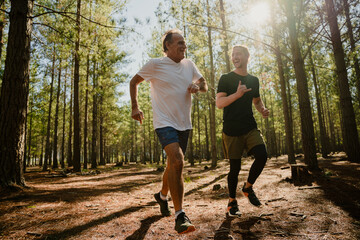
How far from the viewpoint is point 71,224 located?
9.89 feet

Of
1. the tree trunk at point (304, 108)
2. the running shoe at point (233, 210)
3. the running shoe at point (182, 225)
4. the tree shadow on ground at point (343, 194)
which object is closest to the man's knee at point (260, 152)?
the running shoe at point (233, 210)

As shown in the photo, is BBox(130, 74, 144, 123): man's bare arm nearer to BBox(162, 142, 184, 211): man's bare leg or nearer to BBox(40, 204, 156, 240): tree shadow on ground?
BBox(162, 142, 184, 211): man's bare leg

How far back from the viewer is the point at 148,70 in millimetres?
2832

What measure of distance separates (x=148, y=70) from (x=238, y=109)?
1.42 meters

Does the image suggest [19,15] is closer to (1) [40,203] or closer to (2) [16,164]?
(2) [16,164]

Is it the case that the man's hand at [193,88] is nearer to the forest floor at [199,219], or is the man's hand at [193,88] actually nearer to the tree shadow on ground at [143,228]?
the forest floor at [199,219]

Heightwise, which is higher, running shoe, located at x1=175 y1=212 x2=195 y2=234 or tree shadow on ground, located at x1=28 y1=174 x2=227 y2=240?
running shoe, located at x1=175 y1=212 x2=195 y2=234

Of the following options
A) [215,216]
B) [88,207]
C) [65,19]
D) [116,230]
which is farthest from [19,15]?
[215,216]

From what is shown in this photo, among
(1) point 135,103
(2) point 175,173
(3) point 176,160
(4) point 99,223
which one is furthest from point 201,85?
→ (4) point 99,223

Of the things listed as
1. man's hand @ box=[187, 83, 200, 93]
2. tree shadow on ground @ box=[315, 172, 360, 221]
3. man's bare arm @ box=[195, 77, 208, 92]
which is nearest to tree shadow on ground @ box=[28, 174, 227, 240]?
man's hand @ box=[187, 83, 200, 93]

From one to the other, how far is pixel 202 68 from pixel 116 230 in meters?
15.0

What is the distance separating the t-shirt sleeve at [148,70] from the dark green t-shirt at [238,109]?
3.68 feet

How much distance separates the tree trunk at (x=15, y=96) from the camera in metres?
4.85

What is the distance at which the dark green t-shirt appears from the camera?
320cm
